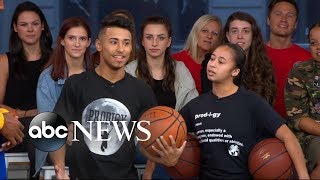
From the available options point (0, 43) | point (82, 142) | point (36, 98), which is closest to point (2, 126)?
point (82, 142)

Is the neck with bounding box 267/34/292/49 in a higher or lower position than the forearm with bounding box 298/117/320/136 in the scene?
higher

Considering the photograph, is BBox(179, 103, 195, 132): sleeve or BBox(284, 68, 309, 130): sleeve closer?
BBox(179, 103, 195, 132): sleeve

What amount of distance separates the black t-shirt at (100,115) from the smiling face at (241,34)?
1.41 meters

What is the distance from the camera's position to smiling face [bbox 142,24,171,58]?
6.64 metres

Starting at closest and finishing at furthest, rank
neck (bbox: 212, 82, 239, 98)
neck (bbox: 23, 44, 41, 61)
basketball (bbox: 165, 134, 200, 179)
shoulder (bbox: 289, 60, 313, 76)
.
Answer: basketball (bbox: 165, 134, 200, 179)
neck (bbox: 212, 82, 239, 98)
shoulder (bbox: 289, 60, 313, 76)
neck (bbox: 23, 44, 41, 61)

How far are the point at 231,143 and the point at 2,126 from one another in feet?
5.12

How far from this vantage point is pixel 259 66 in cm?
671

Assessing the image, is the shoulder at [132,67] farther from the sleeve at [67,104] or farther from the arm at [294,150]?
the arm at [294,150]

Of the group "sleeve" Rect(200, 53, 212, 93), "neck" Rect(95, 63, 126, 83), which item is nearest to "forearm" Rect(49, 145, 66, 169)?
"neck" Rect(95, 63, 126, 83)

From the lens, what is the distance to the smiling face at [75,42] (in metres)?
6.45

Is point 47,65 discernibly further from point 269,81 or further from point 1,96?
point 269,81

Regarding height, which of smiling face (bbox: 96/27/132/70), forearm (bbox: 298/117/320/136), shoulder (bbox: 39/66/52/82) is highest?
smiling face (bbox: 96/27/132/70)

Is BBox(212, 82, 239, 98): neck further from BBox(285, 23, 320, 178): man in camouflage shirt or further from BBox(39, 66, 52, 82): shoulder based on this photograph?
BBox(39, 66, 52, 82): shoulder

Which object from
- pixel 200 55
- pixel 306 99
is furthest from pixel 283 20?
pixel 306 99
